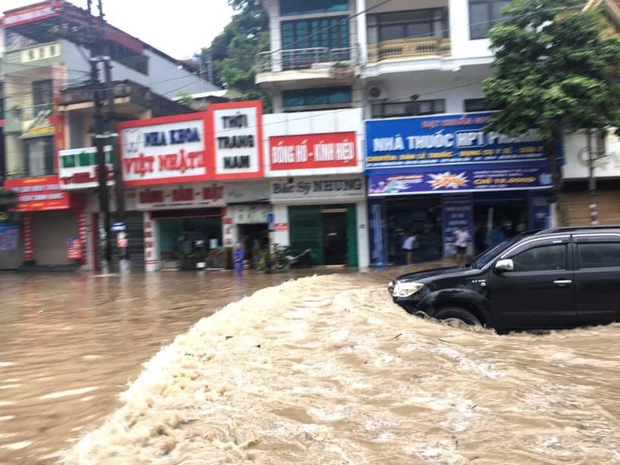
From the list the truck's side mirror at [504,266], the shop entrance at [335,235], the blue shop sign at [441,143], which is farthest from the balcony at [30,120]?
the truck's side mirror at [504,266]

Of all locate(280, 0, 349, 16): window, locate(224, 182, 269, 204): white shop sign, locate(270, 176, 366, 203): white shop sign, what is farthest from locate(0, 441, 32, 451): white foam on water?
locate(280, 0, 349, 16): window

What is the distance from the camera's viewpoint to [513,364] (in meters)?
5.35

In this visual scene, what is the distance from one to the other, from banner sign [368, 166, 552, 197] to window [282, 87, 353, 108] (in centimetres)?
375

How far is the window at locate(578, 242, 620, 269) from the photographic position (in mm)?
6734

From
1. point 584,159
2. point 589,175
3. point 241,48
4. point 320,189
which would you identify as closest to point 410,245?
point 320,189

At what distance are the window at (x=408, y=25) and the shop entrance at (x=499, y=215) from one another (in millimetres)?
6324

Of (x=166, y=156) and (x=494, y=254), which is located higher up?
(x=166, y=156)

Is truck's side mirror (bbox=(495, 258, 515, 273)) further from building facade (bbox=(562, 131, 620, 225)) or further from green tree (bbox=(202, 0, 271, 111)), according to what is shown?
green tree (bbox=(202, 0, 271, 111))

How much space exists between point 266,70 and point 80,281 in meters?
10.2

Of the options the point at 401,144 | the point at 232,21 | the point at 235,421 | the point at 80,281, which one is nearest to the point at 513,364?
the point at 235,421

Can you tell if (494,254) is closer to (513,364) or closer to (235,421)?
(513,364)

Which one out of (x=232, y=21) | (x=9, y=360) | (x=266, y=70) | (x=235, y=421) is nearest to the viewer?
(x=235, y=421)

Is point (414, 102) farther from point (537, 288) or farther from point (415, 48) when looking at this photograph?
point (537, 288)

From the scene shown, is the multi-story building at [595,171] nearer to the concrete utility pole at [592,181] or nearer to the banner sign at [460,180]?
the concrete utility pole at [592,181]
